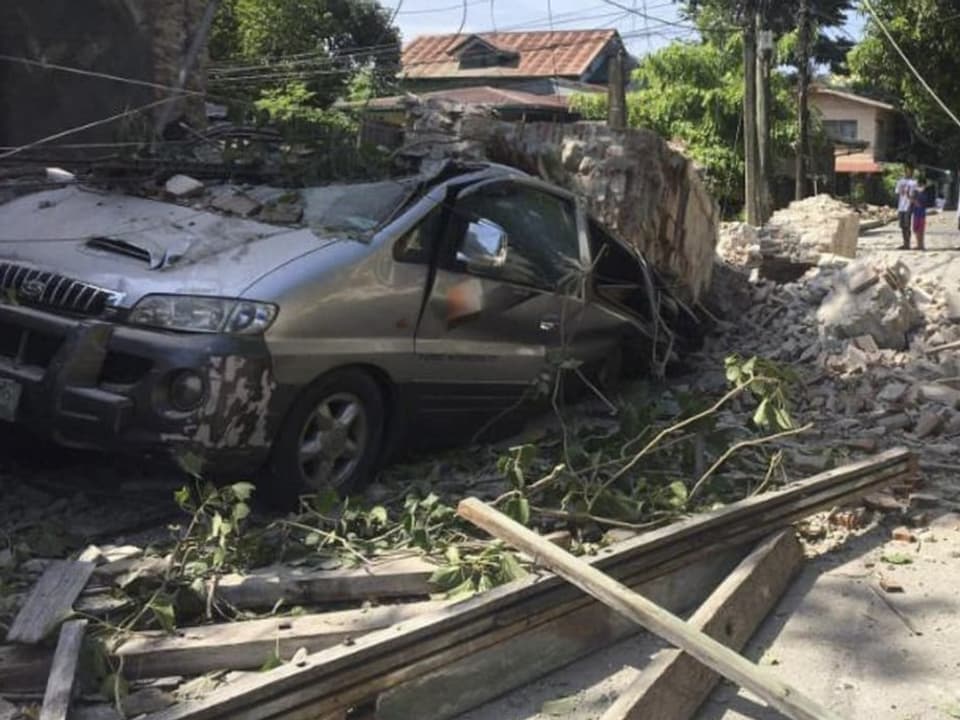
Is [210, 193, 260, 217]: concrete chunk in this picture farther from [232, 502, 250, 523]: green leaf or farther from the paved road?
the paved road

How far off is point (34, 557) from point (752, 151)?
73.3 ft

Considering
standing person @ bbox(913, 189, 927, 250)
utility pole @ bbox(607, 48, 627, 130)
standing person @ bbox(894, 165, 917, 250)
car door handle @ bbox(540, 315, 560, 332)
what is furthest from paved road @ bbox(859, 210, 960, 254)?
car door handle @ bbox(540, 315, 560, 332)

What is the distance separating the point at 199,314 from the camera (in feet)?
15.0

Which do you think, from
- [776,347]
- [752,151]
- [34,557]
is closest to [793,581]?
[34,557]

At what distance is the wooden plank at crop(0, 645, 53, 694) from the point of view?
10.8 feet

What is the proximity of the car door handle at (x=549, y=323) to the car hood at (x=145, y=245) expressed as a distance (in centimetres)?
157

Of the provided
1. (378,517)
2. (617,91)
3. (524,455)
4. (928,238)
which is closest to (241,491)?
(378,517)

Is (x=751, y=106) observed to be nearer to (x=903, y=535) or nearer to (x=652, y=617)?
(x=903, y=535)

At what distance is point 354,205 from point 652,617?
283cm

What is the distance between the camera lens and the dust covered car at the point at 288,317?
452 cm

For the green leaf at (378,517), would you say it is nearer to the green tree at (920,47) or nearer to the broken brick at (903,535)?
the broken brick at (903,535)

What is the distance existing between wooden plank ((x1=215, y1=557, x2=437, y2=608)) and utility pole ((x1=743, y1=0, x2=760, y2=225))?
72.0ft

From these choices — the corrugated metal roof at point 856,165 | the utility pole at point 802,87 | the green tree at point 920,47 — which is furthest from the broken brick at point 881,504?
the corrugated metal roof at point 856,165

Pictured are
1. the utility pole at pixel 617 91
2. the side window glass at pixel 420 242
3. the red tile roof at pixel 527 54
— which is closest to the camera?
the side window glass at pixel 420 242
